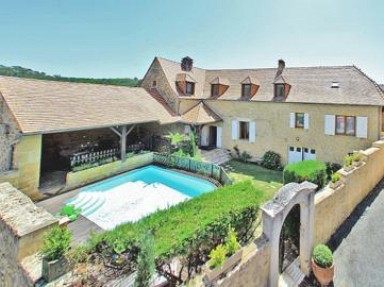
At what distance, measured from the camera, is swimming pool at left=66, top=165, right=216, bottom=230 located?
1102cm

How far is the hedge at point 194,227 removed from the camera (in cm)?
481

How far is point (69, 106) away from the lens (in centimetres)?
1441

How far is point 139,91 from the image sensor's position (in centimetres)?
2241

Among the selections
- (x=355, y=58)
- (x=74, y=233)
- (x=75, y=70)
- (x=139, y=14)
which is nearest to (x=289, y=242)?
(x=74, y=233)

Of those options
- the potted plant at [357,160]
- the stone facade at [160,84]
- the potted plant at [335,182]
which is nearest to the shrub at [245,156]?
the stone facade at [160,84]

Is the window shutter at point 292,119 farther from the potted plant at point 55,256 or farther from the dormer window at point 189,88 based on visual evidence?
the potted plant at point 55,256

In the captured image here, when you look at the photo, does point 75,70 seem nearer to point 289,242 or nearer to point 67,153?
point 67,153

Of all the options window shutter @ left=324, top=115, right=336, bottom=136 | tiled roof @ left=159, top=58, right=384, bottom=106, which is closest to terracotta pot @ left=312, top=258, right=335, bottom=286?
window shutter @ left=324, top=115, right=336, bottom=136

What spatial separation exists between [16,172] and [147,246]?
10737 mm

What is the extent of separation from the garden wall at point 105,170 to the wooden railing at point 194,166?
3.78ft

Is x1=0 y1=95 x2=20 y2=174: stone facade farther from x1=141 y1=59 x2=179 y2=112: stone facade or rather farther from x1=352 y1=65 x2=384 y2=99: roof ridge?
x1=352 y1=65 x2=384 y2=99: roof ridge

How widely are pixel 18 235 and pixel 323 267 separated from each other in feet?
29.0

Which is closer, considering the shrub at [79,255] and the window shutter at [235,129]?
the shrub at [79,255]

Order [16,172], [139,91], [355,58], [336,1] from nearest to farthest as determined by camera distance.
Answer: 1. [16,172]
2. [336,1]
3. [355,58]
4. [139,91]
